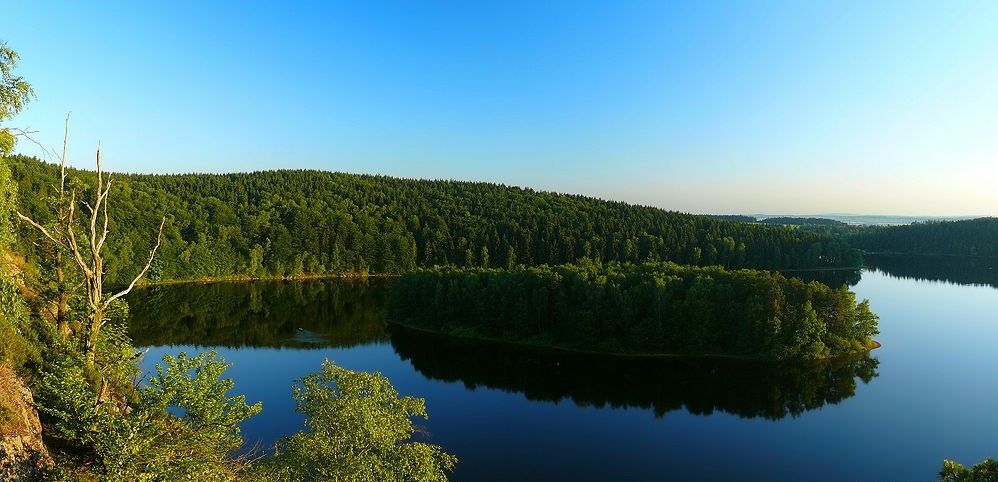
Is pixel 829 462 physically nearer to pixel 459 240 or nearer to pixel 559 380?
pixel 559 380

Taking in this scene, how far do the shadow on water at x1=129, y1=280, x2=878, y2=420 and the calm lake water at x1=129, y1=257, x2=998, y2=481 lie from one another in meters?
0.29

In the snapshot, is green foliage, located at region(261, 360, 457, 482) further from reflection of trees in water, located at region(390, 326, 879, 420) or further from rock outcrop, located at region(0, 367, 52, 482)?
reflection of trees in water, located at region(390, 326, 879, 420)

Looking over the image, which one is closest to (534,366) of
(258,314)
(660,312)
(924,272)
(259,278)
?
(660,312)

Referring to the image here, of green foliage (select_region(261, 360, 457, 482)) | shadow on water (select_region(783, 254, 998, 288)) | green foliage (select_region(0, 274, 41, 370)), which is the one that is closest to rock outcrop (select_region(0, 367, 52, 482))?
green foliage (select_region(0, 274, 41, 370))

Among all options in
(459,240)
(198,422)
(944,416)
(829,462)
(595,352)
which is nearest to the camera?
(198,422)

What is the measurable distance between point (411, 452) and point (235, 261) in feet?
452

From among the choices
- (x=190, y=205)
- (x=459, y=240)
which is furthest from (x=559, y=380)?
(x=190, y=205)

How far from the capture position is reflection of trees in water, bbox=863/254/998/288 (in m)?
146

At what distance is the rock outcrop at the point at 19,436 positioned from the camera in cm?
1285

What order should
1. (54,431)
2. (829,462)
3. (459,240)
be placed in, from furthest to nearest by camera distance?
(459,240) < (829,462) < (54,431)

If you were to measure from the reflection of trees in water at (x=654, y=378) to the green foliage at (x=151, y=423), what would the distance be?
139ft

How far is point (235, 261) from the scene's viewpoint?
139 meters

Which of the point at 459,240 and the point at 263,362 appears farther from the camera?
the point at 459,240

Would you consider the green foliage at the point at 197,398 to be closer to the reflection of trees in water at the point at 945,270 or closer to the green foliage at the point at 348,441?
the green foliage at the point at 348,441
